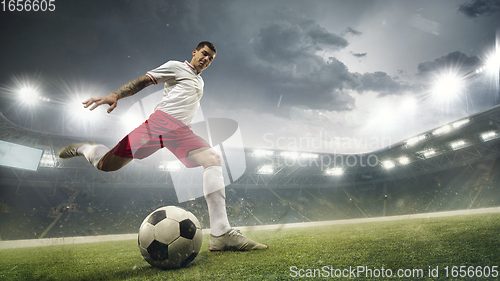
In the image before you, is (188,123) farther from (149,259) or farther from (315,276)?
(315,276)

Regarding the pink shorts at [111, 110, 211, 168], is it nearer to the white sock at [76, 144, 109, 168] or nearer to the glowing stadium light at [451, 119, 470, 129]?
the white sock at [76, 144, 109, 168]

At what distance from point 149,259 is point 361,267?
1.77 meters

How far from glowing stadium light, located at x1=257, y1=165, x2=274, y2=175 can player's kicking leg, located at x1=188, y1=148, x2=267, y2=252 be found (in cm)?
1799

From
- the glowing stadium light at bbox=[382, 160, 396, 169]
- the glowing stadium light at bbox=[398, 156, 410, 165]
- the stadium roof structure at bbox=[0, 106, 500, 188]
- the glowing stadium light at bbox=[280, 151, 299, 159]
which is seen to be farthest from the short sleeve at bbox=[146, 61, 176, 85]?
the glowing stadium light at bbox=[382, 160, 396, 169]

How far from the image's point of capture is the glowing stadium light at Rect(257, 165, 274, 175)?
20.1m

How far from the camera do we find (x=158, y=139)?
2258 mm

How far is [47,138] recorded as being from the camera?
14.1 metres

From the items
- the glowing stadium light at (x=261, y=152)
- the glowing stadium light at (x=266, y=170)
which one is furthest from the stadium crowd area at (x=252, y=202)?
the glowing stadium light at (x=261, y=152)

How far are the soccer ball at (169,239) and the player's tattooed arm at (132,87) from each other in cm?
125

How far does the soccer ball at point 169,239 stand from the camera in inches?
71.9

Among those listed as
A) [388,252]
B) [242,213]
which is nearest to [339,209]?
[242,213]

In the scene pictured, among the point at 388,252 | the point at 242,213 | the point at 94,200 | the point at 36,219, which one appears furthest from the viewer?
the point at 242,213

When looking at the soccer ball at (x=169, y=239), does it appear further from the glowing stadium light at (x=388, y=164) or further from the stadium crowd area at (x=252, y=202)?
the glowing stadium light at (x=388, y=164)

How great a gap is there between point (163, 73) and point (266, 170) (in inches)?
738
